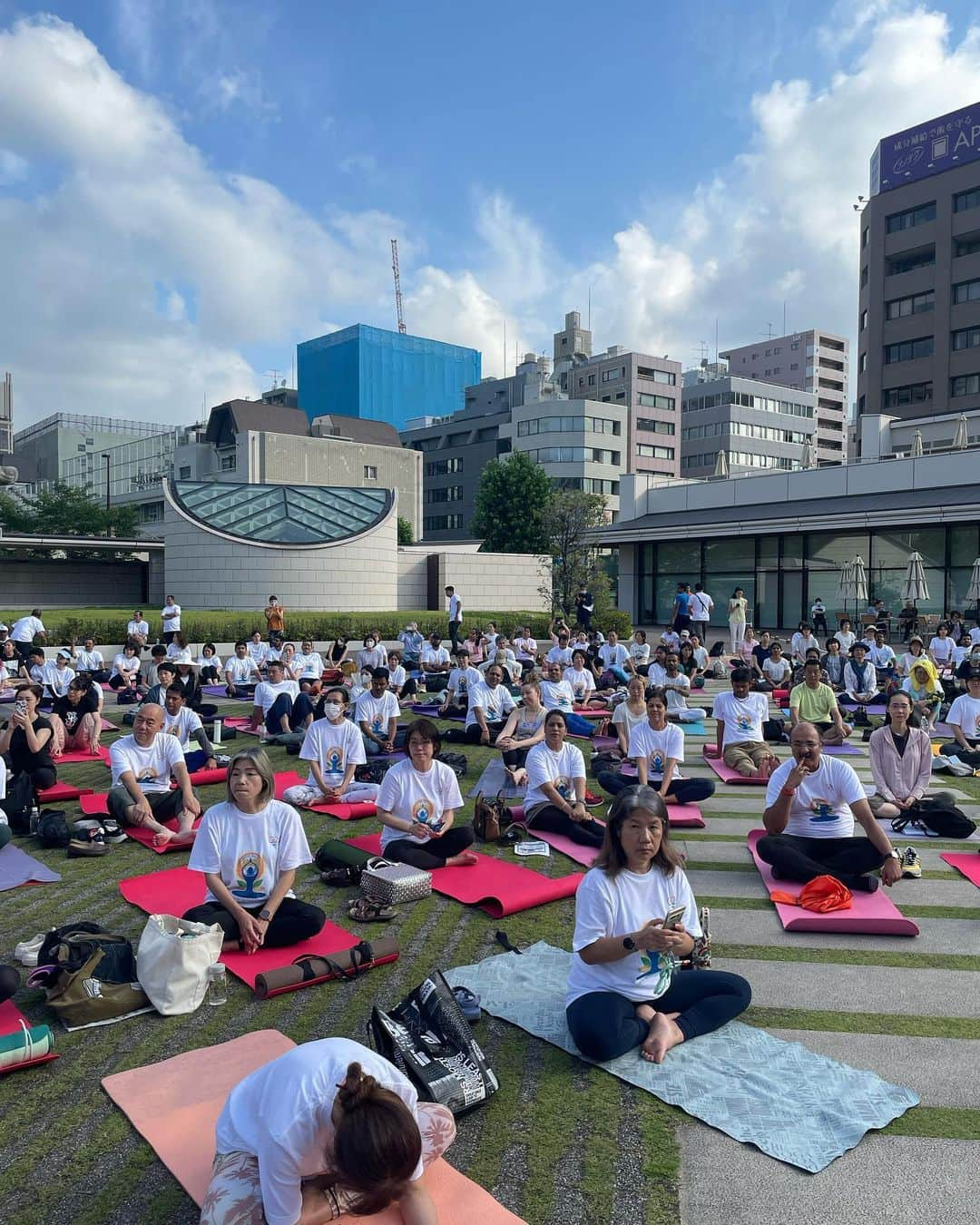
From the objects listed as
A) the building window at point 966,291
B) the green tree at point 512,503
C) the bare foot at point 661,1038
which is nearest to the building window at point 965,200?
the building window at point 966,291

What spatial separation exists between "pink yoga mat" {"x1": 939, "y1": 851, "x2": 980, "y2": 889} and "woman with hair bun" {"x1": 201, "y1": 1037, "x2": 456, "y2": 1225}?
19.6ft

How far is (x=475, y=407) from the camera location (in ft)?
290

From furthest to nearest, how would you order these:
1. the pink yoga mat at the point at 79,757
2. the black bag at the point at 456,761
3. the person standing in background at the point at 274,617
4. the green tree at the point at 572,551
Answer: the green tree at the point at 572,551, the person standing in background at the point at 274,617, the pink yoga mat at the point at 79,757, the black bag at the point at 456,761

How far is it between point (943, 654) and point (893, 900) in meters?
13.3

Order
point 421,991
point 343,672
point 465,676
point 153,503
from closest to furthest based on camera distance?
point 421,991
point 465,676
point 343,672
point 153,503

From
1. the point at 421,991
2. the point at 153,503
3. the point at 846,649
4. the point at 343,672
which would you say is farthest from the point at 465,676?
the point at 153,503

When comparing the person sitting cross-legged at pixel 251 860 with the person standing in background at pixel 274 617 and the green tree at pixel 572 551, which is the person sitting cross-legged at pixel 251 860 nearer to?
the person standing in background at pixel 274 617

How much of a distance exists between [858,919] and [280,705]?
9.62 m

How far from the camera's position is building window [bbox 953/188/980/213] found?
47.2 metres

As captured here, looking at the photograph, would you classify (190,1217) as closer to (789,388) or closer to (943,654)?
(943,654)

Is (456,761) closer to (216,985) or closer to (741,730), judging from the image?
(741,730)

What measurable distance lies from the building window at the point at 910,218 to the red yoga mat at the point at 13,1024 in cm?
5614

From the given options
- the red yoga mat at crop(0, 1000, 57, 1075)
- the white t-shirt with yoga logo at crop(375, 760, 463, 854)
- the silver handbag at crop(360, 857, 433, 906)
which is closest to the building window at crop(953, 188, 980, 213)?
the white t-shirt with yoga logo at crop(375, 760, 463, 854)

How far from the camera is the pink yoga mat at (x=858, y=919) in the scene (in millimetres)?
6227
